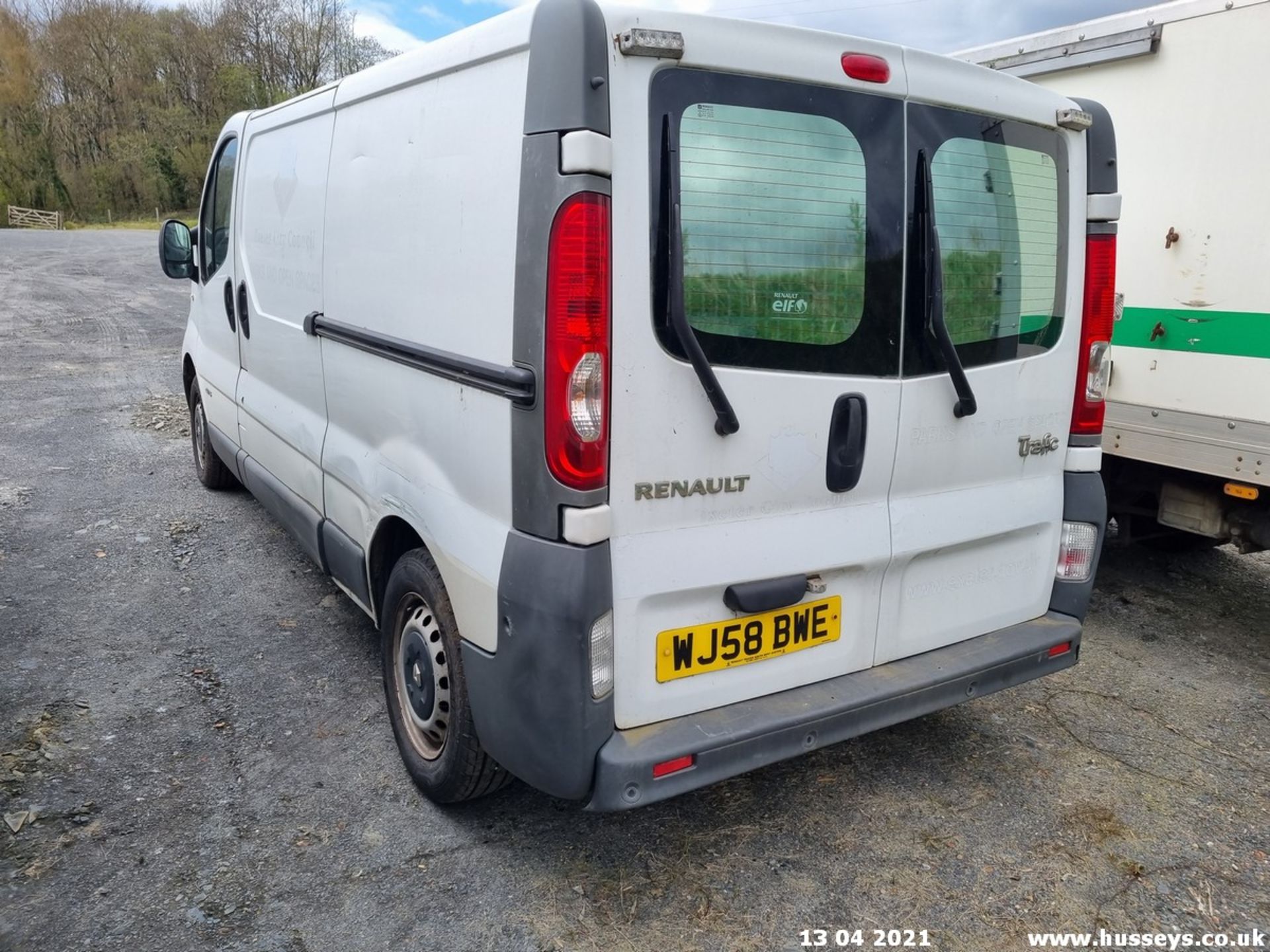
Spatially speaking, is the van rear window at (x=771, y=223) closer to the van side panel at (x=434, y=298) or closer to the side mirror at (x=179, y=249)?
the van side panel at (x=434, y=298)

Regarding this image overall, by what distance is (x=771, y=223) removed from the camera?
2467 mm

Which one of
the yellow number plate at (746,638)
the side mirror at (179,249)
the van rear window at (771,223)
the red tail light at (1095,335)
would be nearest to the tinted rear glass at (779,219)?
the van rear window at (771,223)

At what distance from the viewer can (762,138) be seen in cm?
241

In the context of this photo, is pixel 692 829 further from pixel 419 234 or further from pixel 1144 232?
pixel 1144 232

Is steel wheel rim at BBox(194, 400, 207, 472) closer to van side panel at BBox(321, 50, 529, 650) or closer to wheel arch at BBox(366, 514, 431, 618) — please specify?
van side panel at BBox(321, 50, 529, 650)

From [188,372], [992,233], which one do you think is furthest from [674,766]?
[188,372]

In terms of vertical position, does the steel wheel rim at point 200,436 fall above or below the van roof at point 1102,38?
below

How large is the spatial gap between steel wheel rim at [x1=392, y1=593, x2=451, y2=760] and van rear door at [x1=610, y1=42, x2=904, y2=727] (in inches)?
28.9

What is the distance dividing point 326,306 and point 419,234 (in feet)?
3.06

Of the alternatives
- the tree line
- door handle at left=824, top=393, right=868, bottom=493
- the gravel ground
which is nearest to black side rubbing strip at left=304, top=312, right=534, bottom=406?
door handle at left=824, top=393, right=868, bottom=493

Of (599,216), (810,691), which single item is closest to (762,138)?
(599,216)

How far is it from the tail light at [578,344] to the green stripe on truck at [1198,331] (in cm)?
258

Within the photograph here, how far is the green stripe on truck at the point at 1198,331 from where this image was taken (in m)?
3.88

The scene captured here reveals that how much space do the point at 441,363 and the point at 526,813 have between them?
1454 mm
